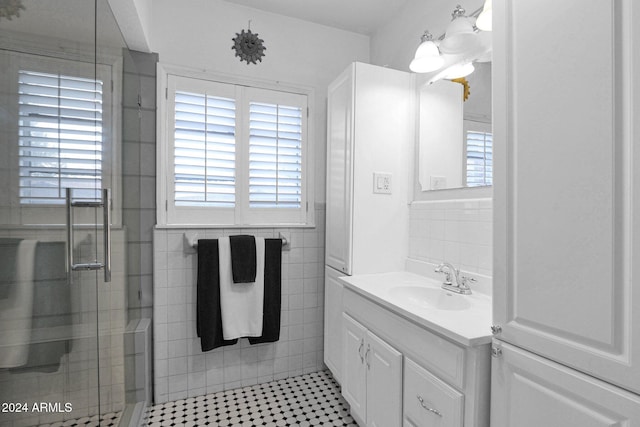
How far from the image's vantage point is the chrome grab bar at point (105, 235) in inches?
42.9

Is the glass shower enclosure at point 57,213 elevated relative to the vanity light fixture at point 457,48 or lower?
lower

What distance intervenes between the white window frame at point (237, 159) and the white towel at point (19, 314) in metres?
1.17

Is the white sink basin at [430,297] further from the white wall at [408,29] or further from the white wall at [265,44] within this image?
the white wall at [408,29]

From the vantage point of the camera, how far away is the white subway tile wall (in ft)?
4.98

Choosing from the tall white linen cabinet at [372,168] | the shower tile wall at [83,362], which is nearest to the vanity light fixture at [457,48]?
the tall white linen cabinet at [372,168]

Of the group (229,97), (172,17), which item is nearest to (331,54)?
(229,97)

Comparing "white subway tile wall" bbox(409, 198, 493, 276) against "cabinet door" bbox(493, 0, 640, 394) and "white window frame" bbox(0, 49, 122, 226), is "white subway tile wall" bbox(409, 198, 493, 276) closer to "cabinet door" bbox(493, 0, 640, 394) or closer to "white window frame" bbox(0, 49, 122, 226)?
"cabinet door" bbox(493, 0, 640, 394)

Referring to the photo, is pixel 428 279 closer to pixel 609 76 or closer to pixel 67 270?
pixel 609 76

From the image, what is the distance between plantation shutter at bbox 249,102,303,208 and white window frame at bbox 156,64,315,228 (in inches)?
1.6

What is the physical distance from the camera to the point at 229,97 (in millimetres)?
2207

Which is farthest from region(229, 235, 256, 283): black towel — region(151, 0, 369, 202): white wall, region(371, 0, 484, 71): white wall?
region(371, 0, 484, 71): white wall

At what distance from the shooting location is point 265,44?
228 cm

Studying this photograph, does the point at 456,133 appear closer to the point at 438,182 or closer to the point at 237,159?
the point at 438,182

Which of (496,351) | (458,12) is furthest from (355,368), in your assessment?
(458,12)
